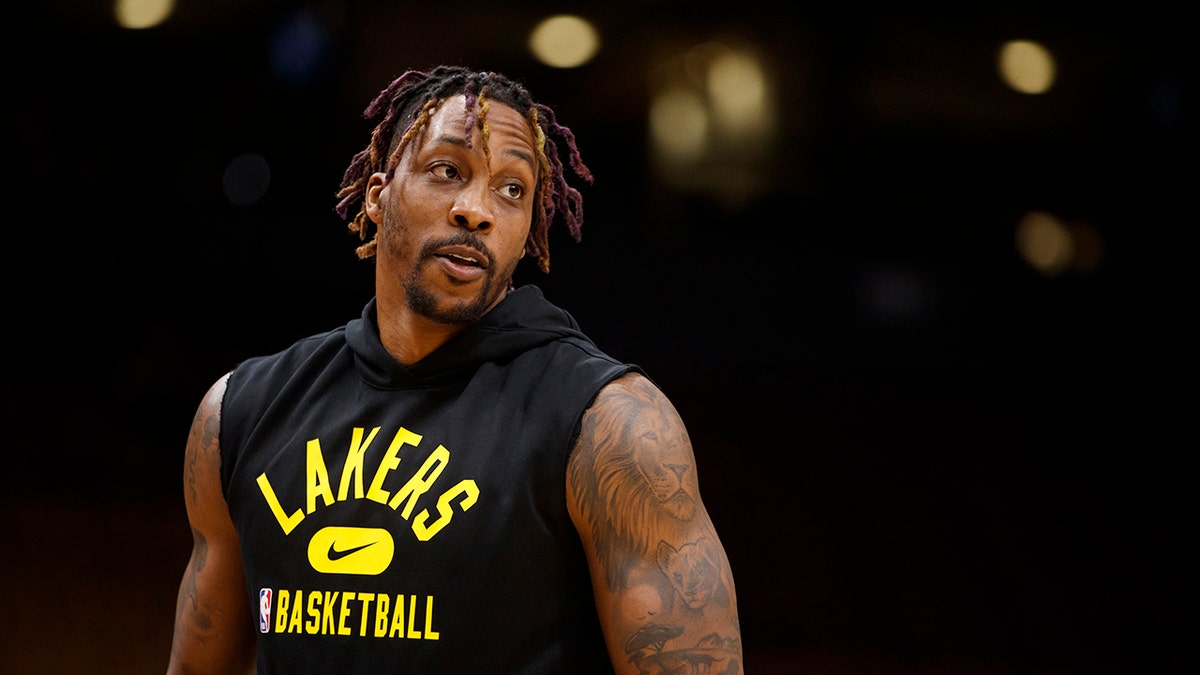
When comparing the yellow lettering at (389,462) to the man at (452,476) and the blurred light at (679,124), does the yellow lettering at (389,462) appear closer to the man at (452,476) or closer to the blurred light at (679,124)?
the man at (452,476)

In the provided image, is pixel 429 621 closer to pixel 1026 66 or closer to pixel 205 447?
pixel 205 447

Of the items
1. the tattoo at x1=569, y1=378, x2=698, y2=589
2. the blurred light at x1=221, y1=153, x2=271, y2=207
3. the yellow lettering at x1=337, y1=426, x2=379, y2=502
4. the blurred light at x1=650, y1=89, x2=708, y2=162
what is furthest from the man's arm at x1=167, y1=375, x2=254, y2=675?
the blurred light at x1=650, y1=89, x2=708, y2=162

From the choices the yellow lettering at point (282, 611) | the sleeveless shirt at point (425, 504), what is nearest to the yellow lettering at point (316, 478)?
the sleeveless shirt at point (425, 504)

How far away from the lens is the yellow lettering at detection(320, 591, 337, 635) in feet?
4.83

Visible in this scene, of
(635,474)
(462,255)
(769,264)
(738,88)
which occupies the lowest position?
(635,474)

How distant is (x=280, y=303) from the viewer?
3943mm

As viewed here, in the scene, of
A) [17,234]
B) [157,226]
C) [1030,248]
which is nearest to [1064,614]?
[1030,248]

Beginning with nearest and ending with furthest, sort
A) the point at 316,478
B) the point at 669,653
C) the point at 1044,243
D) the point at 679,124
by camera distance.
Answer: the point at 669,653, the point at 316,478, the point at 1044,243, the point at 679,124

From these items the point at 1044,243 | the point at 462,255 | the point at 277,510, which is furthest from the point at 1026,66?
the point at 277,510

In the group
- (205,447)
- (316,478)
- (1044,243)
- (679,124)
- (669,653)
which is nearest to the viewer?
(669,653)

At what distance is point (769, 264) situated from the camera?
4078 mm

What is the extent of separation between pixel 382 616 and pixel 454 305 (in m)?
0.42

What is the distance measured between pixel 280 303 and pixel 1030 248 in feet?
8.28

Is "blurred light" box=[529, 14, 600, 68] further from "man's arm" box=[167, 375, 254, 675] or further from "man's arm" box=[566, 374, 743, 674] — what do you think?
"man's arm" box=[566, 374, 743, 674]
